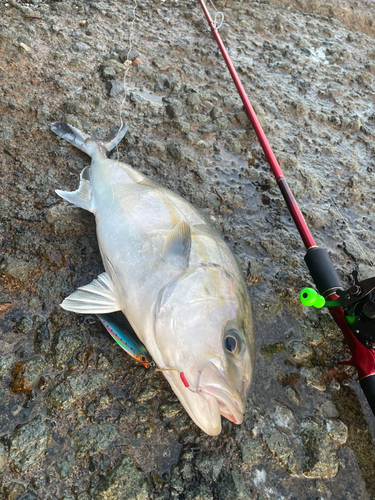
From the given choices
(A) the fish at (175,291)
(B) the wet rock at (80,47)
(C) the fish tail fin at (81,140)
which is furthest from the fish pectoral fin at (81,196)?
(B) the wet rock at (80,47)

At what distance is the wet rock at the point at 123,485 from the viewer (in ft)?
5.88

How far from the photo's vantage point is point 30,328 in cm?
223

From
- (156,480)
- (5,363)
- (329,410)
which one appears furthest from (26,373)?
(329,410)

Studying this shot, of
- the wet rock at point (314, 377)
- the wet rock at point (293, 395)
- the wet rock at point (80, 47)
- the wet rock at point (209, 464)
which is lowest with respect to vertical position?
the wet rock at point (209, 464)

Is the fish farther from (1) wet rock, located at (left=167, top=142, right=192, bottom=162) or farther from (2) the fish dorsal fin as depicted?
(1) wet rock, located at (left=167, top=142, right=192, bottom=162)

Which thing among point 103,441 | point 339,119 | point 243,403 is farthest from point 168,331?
point 339,119

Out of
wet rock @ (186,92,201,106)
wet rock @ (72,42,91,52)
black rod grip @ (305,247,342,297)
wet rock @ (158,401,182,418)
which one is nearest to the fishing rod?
black rod grip @ (305,247,342,297)

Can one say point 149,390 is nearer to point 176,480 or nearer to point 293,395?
point 176,480

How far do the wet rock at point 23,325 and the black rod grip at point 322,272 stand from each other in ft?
6.46

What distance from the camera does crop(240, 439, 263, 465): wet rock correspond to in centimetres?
201

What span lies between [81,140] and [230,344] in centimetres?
A: 233

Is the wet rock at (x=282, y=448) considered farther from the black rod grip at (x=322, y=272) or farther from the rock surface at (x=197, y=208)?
the black rod grip at (x=322, y=272)

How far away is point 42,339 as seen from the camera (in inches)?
86.7

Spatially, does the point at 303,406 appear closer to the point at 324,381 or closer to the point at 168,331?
the point at 324,381
